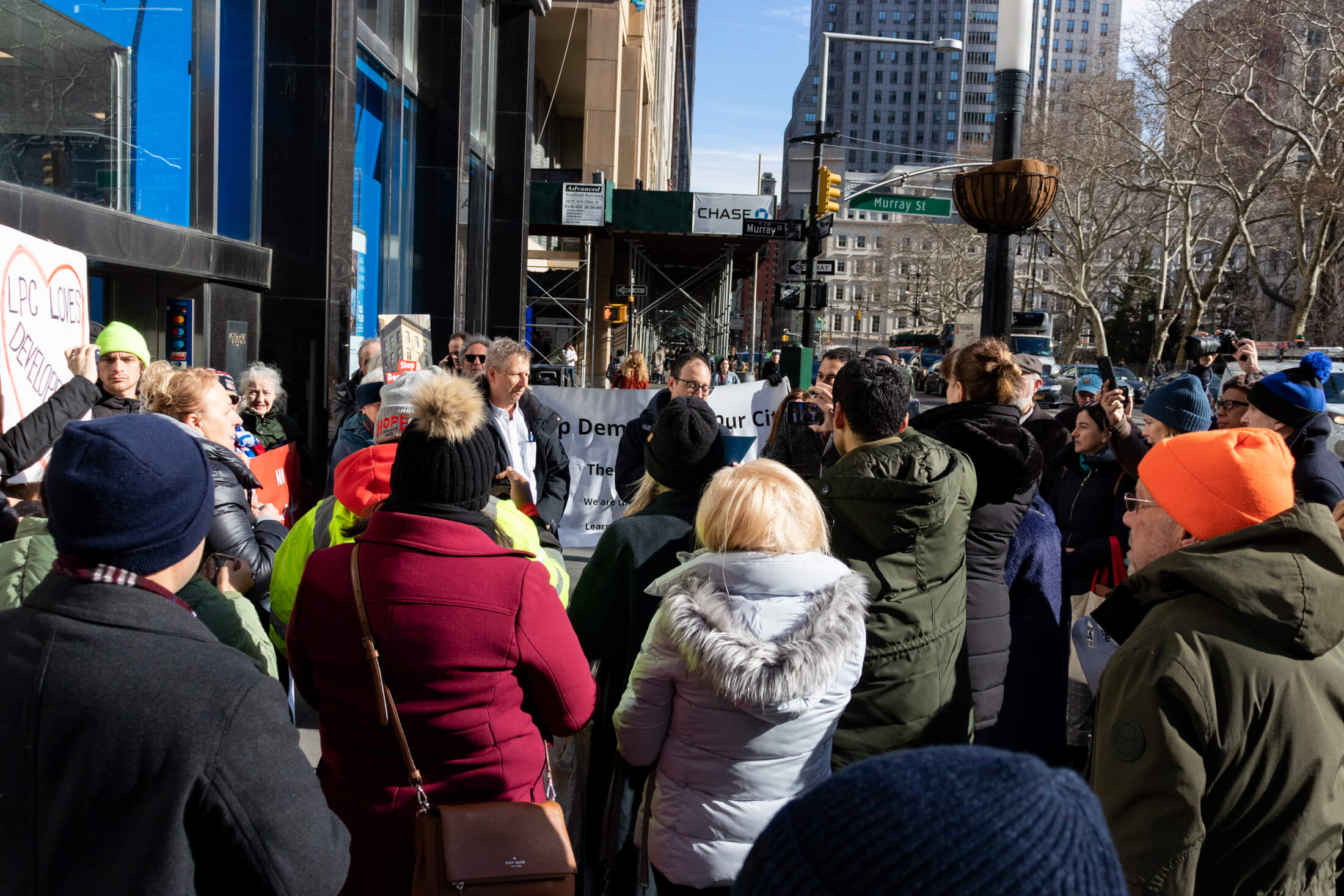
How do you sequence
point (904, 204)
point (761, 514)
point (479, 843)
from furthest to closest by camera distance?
point (904, 204) < point (761, 514) < point (479, 843)

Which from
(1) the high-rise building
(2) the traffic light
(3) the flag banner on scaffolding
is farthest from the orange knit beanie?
(1) the high-rise building

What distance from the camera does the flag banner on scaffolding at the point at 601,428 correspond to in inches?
344

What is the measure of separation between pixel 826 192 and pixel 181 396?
55.6 feet

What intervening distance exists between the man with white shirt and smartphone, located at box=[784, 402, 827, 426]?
154 centimetres

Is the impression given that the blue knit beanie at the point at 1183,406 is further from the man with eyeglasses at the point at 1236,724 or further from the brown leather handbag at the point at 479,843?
the brown leather handbag at the point at 479,843

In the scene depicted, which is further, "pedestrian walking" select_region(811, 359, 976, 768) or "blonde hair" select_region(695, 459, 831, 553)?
"pedestrian walking" select_region(811, 359, 976, 768)

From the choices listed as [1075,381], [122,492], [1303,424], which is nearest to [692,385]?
[1303,424]

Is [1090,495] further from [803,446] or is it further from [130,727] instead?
[130,727]

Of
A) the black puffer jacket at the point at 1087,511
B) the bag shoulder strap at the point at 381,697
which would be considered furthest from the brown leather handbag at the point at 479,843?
the black puffer jacket at the point at 1087,511

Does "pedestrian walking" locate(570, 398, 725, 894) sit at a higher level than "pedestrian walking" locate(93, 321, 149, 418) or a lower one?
lower

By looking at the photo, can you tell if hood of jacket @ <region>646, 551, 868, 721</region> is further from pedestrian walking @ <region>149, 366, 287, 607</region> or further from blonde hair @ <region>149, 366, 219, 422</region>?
blonde hair @ <region>149, 366, 219, 422</region>

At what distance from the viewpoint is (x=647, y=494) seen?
3537 mm

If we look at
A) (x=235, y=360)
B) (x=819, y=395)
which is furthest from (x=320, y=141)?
(x=819, y=395)

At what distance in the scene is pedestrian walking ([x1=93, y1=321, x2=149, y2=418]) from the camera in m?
5.21
